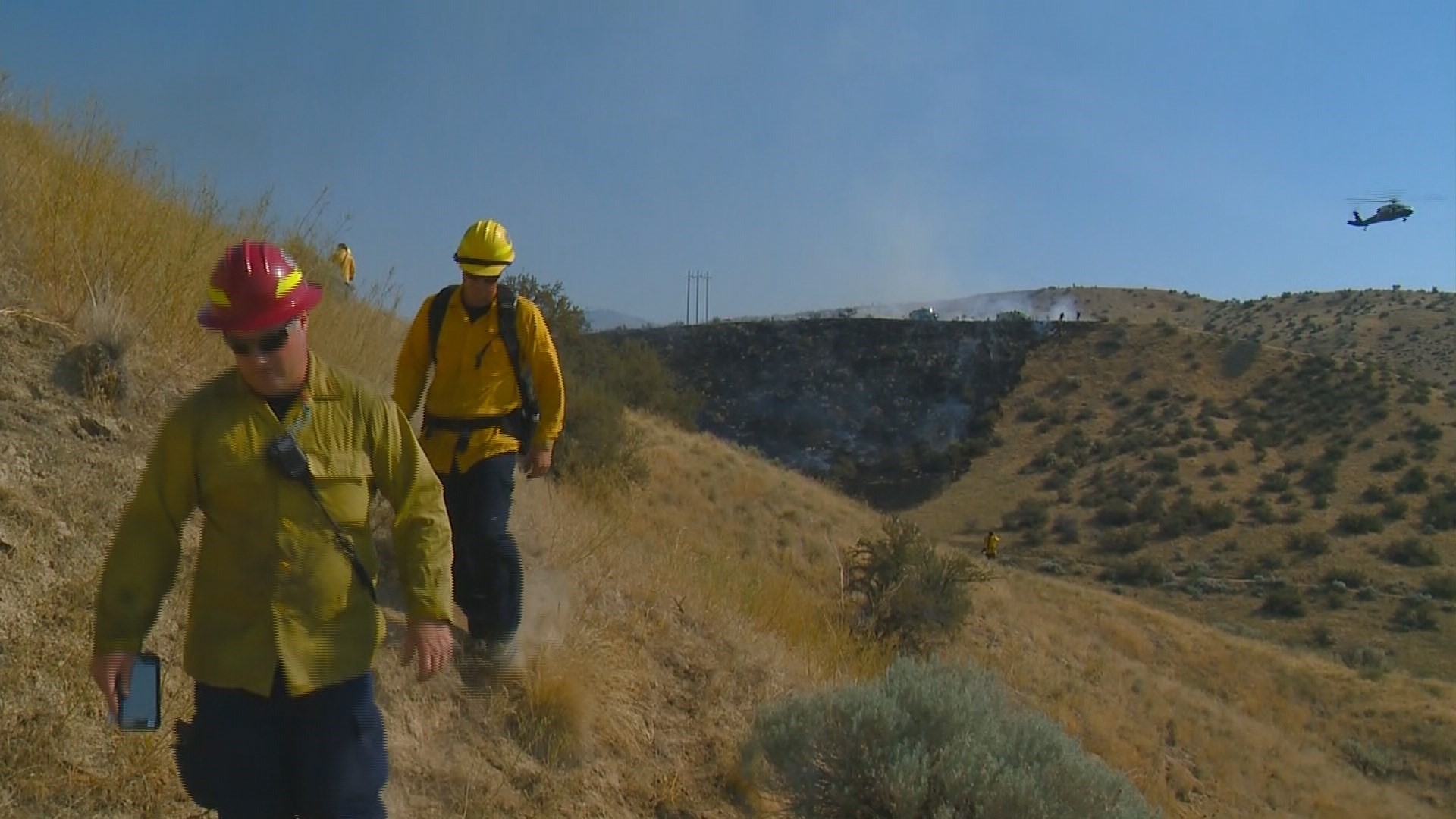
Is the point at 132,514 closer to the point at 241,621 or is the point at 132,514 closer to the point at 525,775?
the point at 241,621

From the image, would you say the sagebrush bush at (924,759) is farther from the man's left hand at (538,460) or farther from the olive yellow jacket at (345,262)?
the olive yellow jacket at (345,262)

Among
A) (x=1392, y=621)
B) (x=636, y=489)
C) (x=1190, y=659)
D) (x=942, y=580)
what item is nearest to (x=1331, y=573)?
(x=1392, y=621)

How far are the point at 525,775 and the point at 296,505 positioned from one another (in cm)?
253

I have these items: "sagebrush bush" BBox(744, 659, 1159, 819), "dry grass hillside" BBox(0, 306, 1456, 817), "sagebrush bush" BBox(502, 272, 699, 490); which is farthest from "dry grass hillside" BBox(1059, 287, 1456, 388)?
"sagebrush bush" BBox(744, 659, 1159, 819)

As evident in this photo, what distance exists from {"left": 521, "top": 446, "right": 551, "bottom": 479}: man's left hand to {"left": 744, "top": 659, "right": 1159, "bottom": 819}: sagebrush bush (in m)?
1.67

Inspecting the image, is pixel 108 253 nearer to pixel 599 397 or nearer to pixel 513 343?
pixel 513 343

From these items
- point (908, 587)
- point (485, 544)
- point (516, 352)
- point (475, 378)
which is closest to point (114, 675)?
point (485, 544)

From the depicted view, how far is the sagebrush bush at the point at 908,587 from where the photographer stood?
1430 centimetres

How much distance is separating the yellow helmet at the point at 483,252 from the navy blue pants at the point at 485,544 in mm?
768

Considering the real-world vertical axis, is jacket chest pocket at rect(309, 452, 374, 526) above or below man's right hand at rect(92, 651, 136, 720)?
above

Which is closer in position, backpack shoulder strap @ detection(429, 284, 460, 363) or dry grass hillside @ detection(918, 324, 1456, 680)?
backpack shoulder strap @ detection(429, 284, 460, 363)

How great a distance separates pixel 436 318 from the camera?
4.73 metres

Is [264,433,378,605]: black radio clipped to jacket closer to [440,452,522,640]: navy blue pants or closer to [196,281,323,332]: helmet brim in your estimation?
[196,281,323,332]: helmet brim

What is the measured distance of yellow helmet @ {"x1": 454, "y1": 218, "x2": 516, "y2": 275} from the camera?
180 inches
